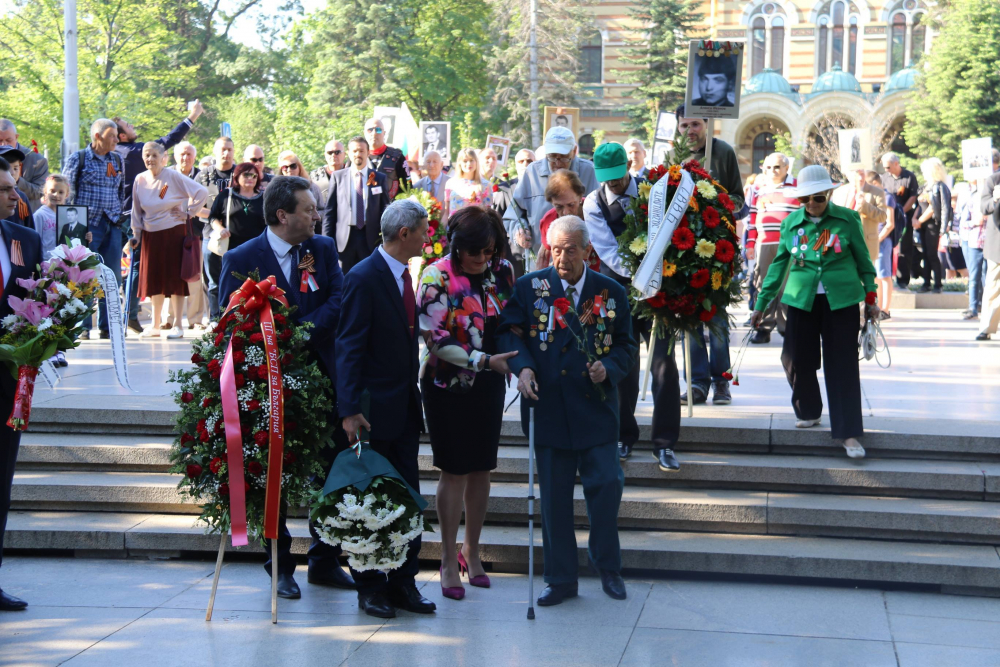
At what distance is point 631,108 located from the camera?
46.8m

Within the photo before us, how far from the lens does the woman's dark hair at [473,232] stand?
5.48m

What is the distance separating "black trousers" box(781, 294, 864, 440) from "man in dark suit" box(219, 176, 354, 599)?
10.1 feet

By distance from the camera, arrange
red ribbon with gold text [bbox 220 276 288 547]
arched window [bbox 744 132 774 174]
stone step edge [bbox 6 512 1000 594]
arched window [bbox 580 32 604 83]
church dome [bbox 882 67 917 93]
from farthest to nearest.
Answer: arched window [bbox 580 32 604 83]
arched window [bbox 744 132 774 174]
church dome [bbox 882 67 917 93]
stone step edge [bbox 6 512 1000 594]
red ribbon with gold text [bbox 220 276 288 547]

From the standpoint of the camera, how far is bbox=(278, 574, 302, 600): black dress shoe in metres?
5.80

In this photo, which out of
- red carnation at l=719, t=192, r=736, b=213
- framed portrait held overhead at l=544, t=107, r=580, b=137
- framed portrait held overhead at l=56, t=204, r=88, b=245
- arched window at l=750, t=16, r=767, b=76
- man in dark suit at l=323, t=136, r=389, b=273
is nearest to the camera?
red carnation at l=719, t=192, r=736, b=213

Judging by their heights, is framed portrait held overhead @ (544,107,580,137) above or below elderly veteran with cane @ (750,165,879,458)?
above

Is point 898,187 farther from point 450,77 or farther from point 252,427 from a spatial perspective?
point 450,77

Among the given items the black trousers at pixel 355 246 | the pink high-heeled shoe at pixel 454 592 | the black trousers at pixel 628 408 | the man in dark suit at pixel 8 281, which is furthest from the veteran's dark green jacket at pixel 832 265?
the black trousers at pixel 355 246

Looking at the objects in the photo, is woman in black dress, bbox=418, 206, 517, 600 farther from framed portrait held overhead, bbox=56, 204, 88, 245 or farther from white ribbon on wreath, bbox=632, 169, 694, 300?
framed portrait held overhead, bbox=56, 204, 88, 245

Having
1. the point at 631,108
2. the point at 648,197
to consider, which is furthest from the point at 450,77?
Result: the point at 648,197

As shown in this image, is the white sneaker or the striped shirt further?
Result: the striped shirt

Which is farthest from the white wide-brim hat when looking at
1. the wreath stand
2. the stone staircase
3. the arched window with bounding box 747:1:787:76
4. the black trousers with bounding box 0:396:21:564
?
the arched window with bounding box 747:1:787:76

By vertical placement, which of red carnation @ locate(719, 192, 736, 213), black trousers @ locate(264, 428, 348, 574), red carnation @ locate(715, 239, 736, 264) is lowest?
black trousers @ locate(264, 428, 348, 574)

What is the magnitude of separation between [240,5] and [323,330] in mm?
51457
